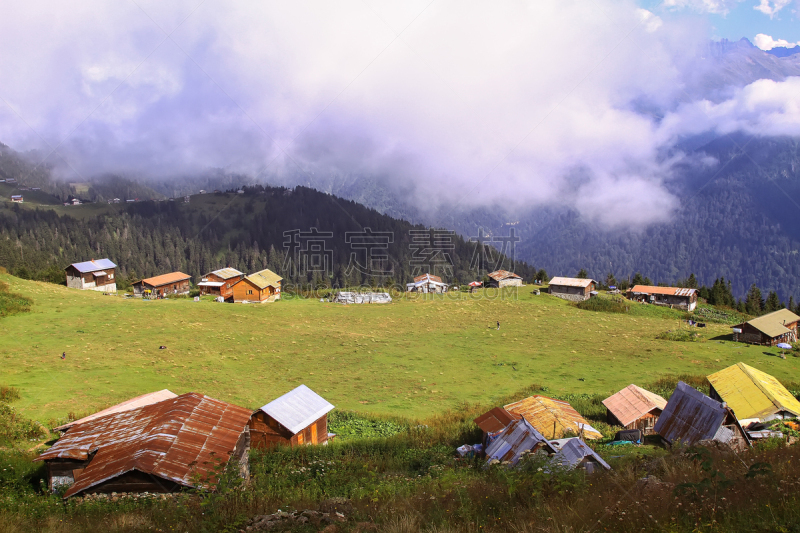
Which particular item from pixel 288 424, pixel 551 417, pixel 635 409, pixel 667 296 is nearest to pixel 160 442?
pixel 288 424

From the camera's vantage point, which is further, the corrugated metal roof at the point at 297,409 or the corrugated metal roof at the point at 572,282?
the corrugated metal roof at the point at 572,282

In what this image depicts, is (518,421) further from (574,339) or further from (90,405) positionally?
(574,339)

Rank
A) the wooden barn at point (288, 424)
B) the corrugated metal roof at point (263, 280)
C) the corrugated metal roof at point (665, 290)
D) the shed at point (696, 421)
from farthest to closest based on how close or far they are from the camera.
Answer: the corrugated metal roof at point (665, 290)
the corrugated metal roof at point (263, 280)
the wooden barn at point (288, 424)
the shed at point (696, 421)

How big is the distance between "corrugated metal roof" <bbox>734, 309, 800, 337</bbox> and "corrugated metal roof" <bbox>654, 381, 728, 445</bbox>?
40.3 metres

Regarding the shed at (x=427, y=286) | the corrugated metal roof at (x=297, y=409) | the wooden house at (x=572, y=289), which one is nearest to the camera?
the corrugated metal roof at (x=297, y=409)

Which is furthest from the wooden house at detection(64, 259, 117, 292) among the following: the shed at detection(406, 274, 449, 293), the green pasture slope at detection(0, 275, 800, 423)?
the shed at detection(406, 274, 449, 293)

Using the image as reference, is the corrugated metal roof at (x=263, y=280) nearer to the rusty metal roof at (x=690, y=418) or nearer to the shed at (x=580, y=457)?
the rusty metal roof at (x=690, y=418)

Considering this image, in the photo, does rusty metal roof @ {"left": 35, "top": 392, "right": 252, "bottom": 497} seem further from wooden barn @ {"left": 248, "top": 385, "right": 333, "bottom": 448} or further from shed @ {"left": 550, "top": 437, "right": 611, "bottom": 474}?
shed @ {"left": 550, "top": 437, "right": 611, "bottom": 474}

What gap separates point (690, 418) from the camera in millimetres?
18016

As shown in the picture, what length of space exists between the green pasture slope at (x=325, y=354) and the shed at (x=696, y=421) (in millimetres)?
10269

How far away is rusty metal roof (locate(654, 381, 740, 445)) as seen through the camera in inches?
658

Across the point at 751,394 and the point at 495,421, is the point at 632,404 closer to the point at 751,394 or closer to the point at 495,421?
the point at 751,394

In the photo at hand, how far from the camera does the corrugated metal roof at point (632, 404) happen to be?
2153 centimetres

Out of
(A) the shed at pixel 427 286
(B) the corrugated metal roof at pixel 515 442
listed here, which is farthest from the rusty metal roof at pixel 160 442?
(A) the shed at pixel 427 286
